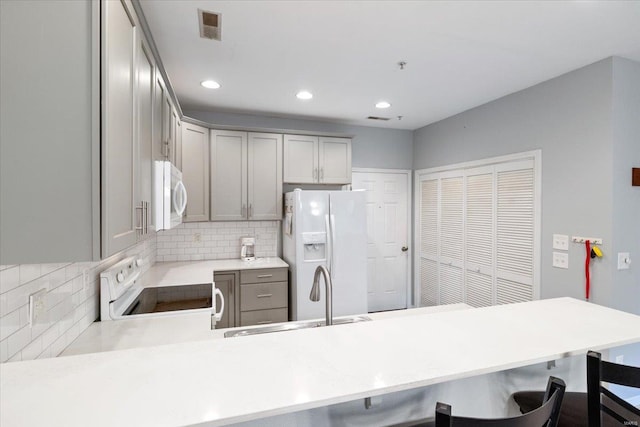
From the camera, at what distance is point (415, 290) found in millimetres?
4484

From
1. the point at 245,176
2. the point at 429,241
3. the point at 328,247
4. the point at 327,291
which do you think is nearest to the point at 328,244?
the point at 328,247

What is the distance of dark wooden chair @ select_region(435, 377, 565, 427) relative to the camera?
0.71m

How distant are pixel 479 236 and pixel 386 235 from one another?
4.13ft

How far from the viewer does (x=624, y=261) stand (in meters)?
2.28

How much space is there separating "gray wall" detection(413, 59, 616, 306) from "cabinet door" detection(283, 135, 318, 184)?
193cm

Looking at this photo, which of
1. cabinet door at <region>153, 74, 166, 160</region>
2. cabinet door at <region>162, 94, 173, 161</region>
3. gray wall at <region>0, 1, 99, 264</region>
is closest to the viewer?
gray wall at <region>0, 1, 99, 264</region>

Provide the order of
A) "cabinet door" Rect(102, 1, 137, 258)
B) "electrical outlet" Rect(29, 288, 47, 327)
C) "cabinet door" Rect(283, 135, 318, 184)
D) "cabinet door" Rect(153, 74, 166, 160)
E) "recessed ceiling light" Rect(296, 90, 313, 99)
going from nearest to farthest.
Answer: "cabinet door" Rect(102, 1, 137, 258)
"electrical outlet" Rect(29, 288, 47, 327)
"cabinet door" Rect(153, 74, 166, 160)
"recessed ceiling light" Rect(296, 90, 313, 99)
"cabinet door" Rect(283, 135, 318, 184)

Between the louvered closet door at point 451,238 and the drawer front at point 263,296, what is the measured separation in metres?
2.00

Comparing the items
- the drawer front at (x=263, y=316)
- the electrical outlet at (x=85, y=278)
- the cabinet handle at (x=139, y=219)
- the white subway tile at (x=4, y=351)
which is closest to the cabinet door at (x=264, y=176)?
the drawer front at (x=263, y=316)

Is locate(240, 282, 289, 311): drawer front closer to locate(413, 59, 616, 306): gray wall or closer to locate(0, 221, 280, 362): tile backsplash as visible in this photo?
locate(0, 221, 280, 362): tile backsplash

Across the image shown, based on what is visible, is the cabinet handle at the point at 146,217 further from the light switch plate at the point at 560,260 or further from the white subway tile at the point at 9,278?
the light switch plate at the point at 560,260

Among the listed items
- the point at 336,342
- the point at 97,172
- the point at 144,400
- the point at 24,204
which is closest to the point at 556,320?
the point at 336,342

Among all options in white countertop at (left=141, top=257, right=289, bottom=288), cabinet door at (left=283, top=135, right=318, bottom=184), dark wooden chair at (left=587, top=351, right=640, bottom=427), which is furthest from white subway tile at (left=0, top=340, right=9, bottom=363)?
cabinet door at (left=283, top=135, right=318, bottom=184)

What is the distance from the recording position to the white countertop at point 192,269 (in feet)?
8.71
